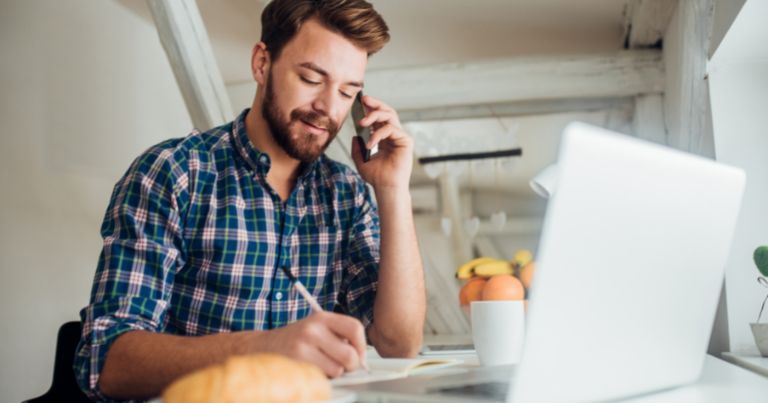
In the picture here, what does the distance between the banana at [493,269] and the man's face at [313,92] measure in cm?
48

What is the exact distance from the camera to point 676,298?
782mm

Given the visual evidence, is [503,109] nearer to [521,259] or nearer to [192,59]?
[192,59]

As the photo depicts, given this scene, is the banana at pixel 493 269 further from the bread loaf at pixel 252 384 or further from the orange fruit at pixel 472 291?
the bread loaf at pixel 252 384

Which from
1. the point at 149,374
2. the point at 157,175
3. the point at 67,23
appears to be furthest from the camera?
the point at 67,23

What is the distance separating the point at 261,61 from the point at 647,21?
2043 millimetres

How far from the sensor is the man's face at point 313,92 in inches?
60.3

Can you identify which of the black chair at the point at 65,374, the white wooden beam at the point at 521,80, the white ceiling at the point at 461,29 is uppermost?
the white ceiling at the point at 461,29

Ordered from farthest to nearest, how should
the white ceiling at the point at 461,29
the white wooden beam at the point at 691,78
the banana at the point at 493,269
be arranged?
1. the white ceiling at the point at 461,29
2. the white wooden beam at the point at 691,78
3. the banana at the point at 493,269

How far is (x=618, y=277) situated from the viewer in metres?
A: 0.69

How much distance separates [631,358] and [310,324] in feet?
1.20

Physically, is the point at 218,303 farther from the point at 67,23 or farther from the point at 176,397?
the point at 67,23

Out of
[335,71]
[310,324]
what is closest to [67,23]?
[335,71]

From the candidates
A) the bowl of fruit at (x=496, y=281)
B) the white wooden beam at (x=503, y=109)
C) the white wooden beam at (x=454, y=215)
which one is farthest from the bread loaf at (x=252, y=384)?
the white wooden beam at (x=454, y=215)

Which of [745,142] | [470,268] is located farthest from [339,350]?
[745,142]
